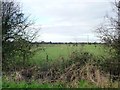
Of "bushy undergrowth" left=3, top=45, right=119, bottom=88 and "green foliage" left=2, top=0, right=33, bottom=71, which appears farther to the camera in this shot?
"green foliage" left=2, top=0, right=33, bottom=71

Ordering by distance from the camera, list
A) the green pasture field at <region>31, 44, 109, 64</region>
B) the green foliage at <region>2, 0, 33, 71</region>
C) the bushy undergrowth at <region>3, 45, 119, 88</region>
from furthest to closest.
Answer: the green foliage at <region>2, 0, 33, 71</region>, the green pasture field at <region>31, 44, 109, 64</region>, the bushy undergrowth at <region>3, 45, 119, 88</region>

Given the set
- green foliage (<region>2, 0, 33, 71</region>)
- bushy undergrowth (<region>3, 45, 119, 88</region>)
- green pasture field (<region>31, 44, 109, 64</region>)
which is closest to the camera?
bushy undergrowth (<region>3, 45, 119, 88</region>)

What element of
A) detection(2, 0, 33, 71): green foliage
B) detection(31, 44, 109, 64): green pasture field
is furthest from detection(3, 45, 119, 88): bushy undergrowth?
detection(2, 0, 33, 71): green foliage

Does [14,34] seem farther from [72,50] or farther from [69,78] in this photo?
[69,78]

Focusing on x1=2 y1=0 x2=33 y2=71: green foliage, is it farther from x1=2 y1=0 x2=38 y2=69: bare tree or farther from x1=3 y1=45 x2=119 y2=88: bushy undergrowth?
x1=3 y1=45 x2=119 y2=88: bushy undergrowth

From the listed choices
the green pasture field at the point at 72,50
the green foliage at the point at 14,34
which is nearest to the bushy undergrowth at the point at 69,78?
the green pasture field at the point at 72,50

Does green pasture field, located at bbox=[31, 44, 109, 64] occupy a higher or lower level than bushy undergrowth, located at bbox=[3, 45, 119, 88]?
higher

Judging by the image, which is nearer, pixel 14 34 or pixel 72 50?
pixel 72 50

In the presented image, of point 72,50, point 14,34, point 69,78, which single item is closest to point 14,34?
point 14,34

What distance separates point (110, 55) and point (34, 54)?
19.6 ft

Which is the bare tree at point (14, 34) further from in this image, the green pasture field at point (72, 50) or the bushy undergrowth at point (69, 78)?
the bushy undergrowth at point (69, 78)

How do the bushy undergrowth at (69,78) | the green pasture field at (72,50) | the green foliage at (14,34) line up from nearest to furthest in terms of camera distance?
1. the bushy undergrowth at (69,78)
2. the green pasture field at (72,50)
3. the green foliage at (14,34)

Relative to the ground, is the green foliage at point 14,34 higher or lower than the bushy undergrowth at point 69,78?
higher

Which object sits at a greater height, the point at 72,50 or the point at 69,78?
the point at 72,50
